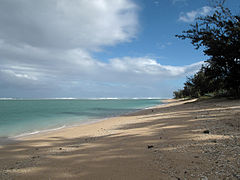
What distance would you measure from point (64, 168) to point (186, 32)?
1100cm

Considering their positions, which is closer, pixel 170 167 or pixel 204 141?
pixel 170 167

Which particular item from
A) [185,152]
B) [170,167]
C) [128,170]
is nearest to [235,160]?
[185,152]

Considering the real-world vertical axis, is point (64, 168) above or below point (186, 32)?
below

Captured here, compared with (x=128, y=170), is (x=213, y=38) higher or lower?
higher

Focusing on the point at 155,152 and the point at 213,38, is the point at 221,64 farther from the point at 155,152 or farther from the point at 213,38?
the point at 155,152

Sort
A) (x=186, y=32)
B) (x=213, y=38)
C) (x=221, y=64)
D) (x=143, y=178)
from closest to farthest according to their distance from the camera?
(x=143, y=178), (x=213, y=38), (x=186, y=32), (x=221, y=64)

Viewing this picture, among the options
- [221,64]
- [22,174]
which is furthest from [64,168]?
[221,64]

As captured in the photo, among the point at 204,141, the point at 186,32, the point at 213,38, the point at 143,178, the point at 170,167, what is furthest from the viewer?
the point at 186,32

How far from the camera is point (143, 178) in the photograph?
269 cm

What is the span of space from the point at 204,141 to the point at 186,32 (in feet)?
28.8

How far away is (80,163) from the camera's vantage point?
11.6 feet

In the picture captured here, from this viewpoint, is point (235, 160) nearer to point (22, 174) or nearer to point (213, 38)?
point (22, 174)

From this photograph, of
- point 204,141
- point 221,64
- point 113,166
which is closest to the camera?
point 113,166

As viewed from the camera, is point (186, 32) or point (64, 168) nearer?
point (64, 168)
